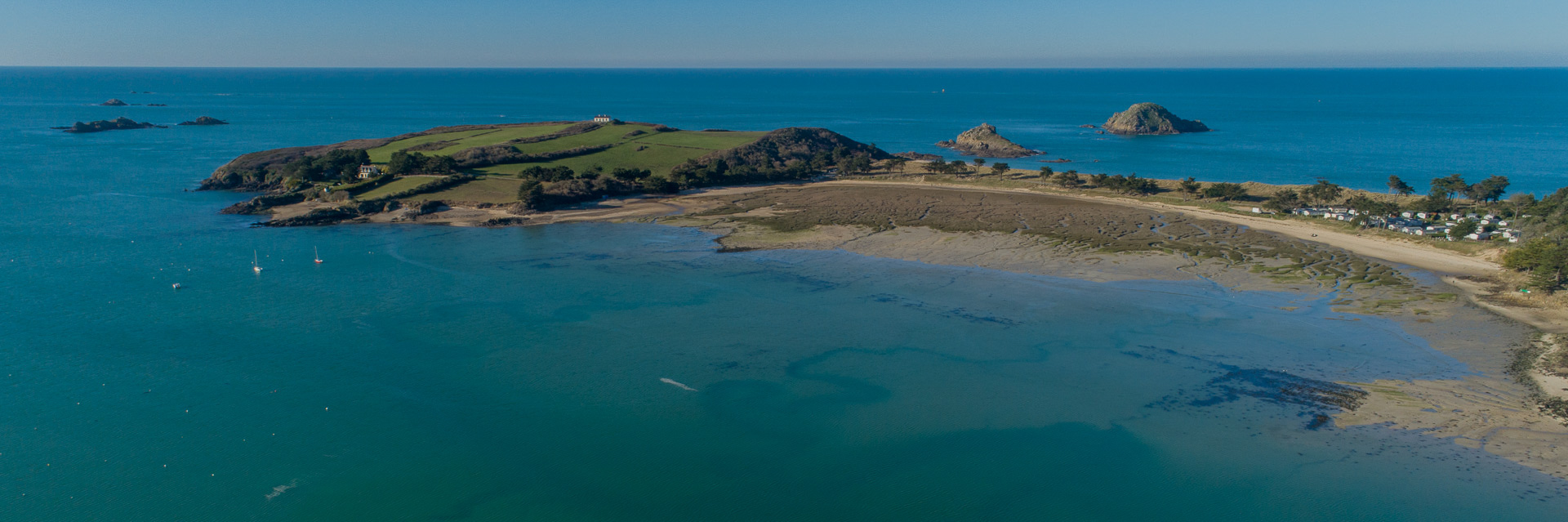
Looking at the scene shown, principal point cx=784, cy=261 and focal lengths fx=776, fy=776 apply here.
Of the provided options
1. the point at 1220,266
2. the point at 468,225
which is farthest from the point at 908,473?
the point at 468,225

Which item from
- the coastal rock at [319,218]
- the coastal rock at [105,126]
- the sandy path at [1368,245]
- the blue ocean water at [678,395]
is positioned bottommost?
the blue ocean water at [678,395]

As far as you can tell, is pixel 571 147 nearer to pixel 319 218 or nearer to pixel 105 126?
pixel 319 218

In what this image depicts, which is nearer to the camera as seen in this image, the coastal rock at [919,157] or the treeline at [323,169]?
the treeline at [323,169]

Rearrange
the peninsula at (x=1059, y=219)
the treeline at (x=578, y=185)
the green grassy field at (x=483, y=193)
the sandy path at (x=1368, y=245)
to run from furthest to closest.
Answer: the green grassy field at (x=483, y=193) → the treeline at (x=578, y=185) → the sandy path at (x=1368, y=245) → the peninsula at (x=1059, y=219)

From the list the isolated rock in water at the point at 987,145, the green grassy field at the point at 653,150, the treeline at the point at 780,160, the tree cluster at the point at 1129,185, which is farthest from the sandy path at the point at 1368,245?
the green grassy field at the point at 653,150

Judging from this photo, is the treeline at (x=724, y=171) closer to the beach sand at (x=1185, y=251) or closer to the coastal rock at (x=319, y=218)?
the beach sand at (x=1185, y=251)

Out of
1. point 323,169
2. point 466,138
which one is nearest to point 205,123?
point 466,138

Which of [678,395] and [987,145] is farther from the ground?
[987,145]

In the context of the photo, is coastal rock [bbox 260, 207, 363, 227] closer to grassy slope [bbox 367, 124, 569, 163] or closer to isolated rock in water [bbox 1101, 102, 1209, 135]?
grassy slope [bbox 367, 124, 569, 163]
